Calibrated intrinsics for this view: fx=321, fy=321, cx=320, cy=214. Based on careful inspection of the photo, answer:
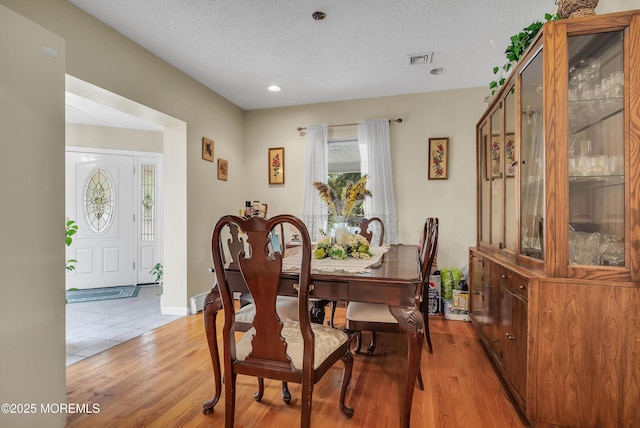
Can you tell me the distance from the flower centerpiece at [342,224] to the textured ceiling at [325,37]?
1339 millimetres

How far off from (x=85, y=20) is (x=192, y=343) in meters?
2.67

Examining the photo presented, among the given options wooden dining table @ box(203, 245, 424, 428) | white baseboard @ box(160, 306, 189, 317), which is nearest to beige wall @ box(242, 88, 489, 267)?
white baseboard @ box(160, 306, 189, 317)

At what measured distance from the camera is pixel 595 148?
158 centimetres

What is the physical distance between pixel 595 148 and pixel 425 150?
254 centimetres

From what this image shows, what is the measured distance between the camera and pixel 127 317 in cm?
351

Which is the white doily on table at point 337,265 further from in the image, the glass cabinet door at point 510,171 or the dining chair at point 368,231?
the glass cabinet door at point 510,171

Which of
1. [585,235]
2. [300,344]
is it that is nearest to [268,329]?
[300,344]

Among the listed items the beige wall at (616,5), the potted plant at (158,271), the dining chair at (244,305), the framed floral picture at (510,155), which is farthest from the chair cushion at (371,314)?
the potted plant at (158,271)

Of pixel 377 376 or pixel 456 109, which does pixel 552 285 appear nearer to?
pixel 377 376

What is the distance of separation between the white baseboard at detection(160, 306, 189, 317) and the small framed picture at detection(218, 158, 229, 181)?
1.65 m

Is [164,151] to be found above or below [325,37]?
below

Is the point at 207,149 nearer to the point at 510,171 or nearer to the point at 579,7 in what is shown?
the point at 510,171

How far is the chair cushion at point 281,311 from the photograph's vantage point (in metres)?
1.96

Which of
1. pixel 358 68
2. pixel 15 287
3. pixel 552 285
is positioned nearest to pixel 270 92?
pixel 358 68
